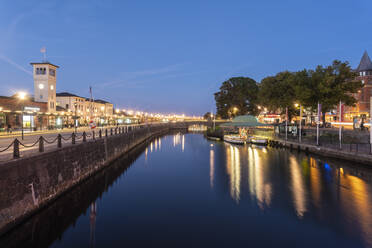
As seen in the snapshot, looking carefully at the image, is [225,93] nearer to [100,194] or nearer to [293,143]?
[293,143]

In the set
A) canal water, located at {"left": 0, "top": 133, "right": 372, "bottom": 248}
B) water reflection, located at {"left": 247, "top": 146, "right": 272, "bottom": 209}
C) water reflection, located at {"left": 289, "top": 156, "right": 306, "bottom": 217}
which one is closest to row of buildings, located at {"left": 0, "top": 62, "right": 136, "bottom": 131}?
canal water, located at {"left": 0, "top": 133, "right": 372, "bottom": 248}

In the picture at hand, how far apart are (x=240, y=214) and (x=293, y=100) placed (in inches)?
2013

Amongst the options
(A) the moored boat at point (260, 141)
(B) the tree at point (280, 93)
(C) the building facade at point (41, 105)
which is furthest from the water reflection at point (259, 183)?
(C) the building facade at point (41, 105)

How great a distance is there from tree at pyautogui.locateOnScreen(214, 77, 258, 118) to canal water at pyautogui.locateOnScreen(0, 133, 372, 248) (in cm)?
6693

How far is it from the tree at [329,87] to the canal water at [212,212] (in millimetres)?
24352

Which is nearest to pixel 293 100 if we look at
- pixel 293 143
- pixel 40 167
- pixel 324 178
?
pixel 293 143

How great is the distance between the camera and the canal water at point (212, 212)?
11.9 metres

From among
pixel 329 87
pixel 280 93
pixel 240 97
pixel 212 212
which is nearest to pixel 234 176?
pixel 212 212

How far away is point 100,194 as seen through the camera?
63.2 ft

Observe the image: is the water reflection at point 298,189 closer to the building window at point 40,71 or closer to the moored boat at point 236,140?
the moored boat at point 236,140

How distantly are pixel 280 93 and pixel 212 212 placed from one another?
5539 cm

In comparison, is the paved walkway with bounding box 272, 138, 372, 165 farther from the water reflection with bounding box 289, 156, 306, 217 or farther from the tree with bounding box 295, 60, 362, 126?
the tree with bounding box 295, 60, 362, 126

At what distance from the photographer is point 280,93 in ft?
206

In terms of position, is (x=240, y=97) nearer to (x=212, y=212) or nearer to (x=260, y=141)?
(x=260, y=141)
